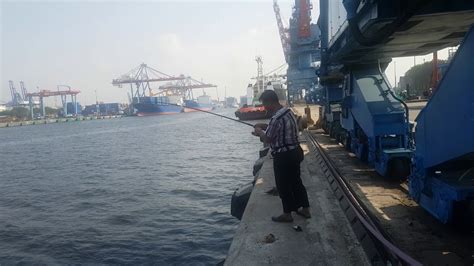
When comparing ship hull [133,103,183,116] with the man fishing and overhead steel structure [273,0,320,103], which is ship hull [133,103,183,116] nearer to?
overhead steel structure [273,0,320,103]

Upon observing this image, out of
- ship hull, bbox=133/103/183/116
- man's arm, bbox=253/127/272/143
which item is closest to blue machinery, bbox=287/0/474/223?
man's arm, bbox=253/127/272/143

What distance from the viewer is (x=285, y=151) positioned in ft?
16.0

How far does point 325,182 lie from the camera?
25.3 feet

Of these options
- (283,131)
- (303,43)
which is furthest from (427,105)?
(303,43)

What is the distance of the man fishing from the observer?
4.85 m

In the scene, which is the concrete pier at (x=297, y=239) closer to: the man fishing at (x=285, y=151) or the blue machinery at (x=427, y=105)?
the man fishing at (x=285, y=151)

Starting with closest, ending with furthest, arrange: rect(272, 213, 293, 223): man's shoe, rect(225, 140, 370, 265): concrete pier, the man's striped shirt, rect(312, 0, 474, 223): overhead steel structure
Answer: rect(312, 0, 474, 223): overhead steel structure < rect(225, 140, 370, 265): concrete pier < the man's striped shirt < rect(272, 213, 293, 223): man's shoe

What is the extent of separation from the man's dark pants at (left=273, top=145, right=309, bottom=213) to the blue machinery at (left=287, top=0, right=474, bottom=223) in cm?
166

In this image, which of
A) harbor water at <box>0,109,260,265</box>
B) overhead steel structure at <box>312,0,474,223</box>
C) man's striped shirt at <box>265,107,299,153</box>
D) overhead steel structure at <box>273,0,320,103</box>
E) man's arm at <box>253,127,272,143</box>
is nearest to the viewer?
overhead steel structure at <box>312,0,474,223</box>

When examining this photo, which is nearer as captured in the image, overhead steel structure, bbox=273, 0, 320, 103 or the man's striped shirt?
the man's striped shirt


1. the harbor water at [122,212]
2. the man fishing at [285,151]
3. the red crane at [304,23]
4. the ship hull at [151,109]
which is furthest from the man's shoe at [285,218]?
the ship hull at [151,109]

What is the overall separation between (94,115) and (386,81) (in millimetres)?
144290

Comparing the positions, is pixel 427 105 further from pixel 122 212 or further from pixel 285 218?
pixel 122 212

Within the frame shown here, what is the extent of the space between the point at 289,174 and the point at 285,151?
12.8 inches
